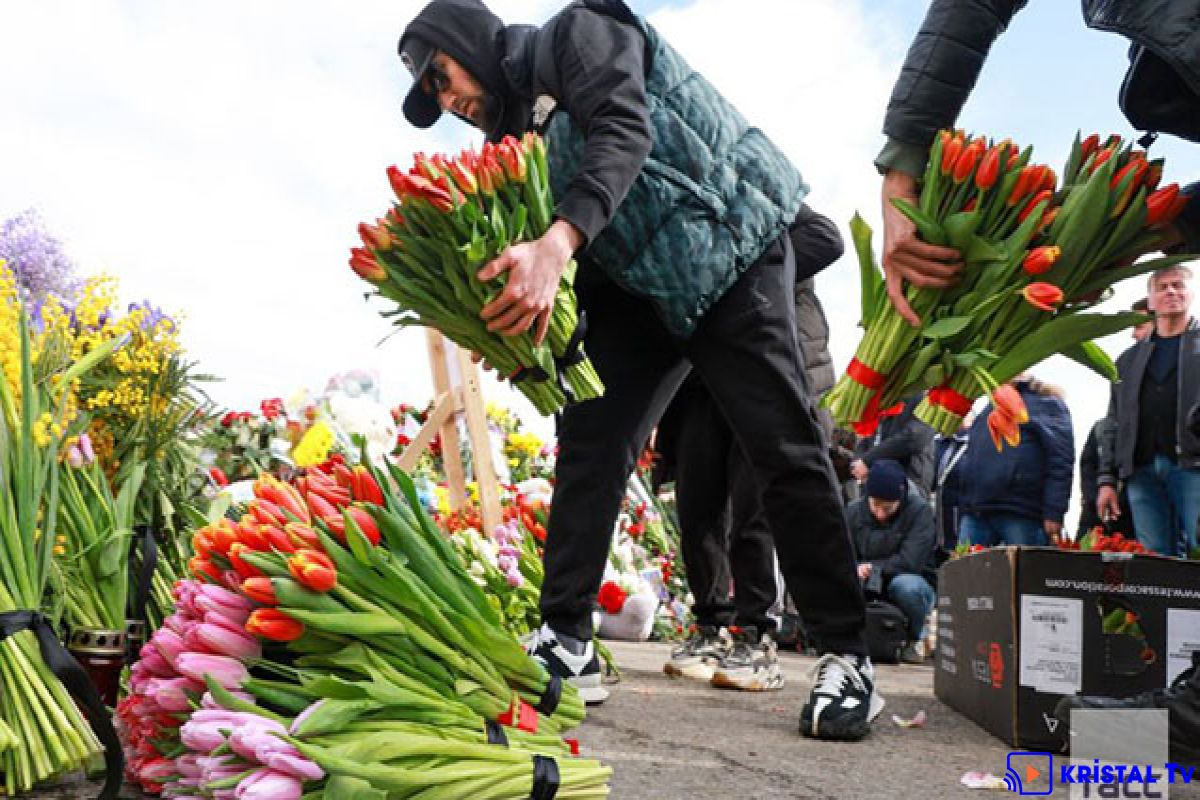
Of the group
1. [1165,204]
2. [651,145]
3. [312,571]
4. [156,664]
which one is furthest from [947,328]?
[156,664]

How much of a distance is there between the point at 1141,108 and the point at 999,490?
427 centimetres

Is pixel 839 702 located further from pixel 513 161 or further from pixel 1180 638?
pixel 513 161

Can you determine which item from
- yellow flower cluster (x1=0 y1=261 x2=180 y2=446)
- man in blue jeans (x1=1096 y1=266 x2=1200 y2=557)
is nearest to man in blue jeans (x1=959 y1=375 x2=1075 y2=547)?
man in blue jeans (x1=1096 y1=266 x2=1200 y2=557)

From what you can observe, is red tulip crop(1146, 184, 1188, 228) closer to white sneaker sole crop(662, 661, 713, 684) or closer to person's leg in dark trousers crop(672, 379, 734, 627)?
person's leg in dark trousers crop(672, 379, 734, 627)

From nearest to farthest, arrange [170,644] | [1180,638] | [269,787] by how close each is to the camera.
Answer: [269,787] < [170,644] < [1180,638]

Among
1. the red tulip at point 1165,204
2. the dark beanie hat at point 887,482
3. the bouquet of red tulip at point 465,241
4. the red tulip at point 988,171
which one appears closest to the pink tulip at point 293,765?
the bouquet of red tulip at point 465,241

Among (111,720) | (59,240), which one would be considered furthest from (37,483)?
(59,240)

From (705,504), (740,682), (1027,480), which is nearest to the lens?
(740,682)

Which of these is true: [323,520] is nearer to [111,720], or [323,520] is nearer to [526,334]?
[111,720]

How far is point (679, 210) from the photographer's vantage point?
8.34 ft

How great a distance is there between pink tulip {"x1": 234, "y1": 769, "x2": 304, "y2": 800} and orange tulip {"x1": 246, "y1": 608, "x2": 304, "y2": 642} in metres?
0.19

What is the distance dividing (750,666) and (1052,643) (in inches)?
47.9

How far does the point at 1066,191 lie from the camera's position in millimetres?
1862

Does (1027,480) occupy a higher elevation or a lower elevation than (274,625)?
higher
